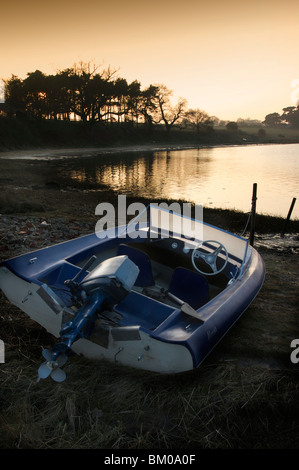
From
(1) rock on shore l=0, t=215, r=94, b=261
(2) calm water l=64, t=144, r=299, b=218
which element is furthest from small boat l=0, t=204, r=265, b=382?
(2) calm water l=64, t=144, r=299, b=218

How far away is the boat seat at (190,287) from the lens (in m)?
4.83

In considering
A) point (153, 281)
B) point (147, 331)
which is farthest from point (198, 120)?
point (147, 331)

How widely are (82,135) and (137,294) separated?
201 ft

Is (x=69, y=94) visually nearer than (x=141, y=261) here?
No

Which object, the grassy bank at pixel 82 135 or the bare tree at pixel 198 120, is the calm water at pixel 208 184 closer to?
the grassy bank at pixel 82 135

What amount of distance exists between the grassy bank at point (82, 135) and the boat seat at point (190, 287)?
4593 centimetres

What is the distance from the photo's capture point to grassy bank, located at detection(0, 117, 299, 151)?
51.1 m

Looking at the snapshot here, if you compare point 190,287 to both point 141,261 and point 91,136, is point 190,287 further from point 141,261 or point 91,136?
point 91,136

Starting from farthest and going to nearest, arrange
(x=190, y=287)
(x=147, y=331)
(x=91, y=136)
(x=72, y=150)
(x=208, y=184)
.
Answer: (x=91, y=136) → (x=72, y=150) → (x=208, y=184) → (x=190, y=287) → (x=147, y=331)

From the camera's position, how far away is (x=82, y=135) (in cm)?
6166

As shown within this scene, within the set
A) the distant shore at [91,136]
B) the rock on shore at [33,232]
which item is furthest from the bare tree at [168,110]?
the rock on shore at [33,232]

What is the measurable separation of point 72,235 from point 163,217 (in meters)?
4.13

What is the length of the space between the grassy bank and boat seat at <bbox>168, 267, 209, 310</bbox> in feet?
151

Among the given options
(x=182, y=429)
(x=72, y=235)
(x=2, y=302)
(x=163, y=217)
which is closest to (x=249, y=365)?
(x=182, y=429)
